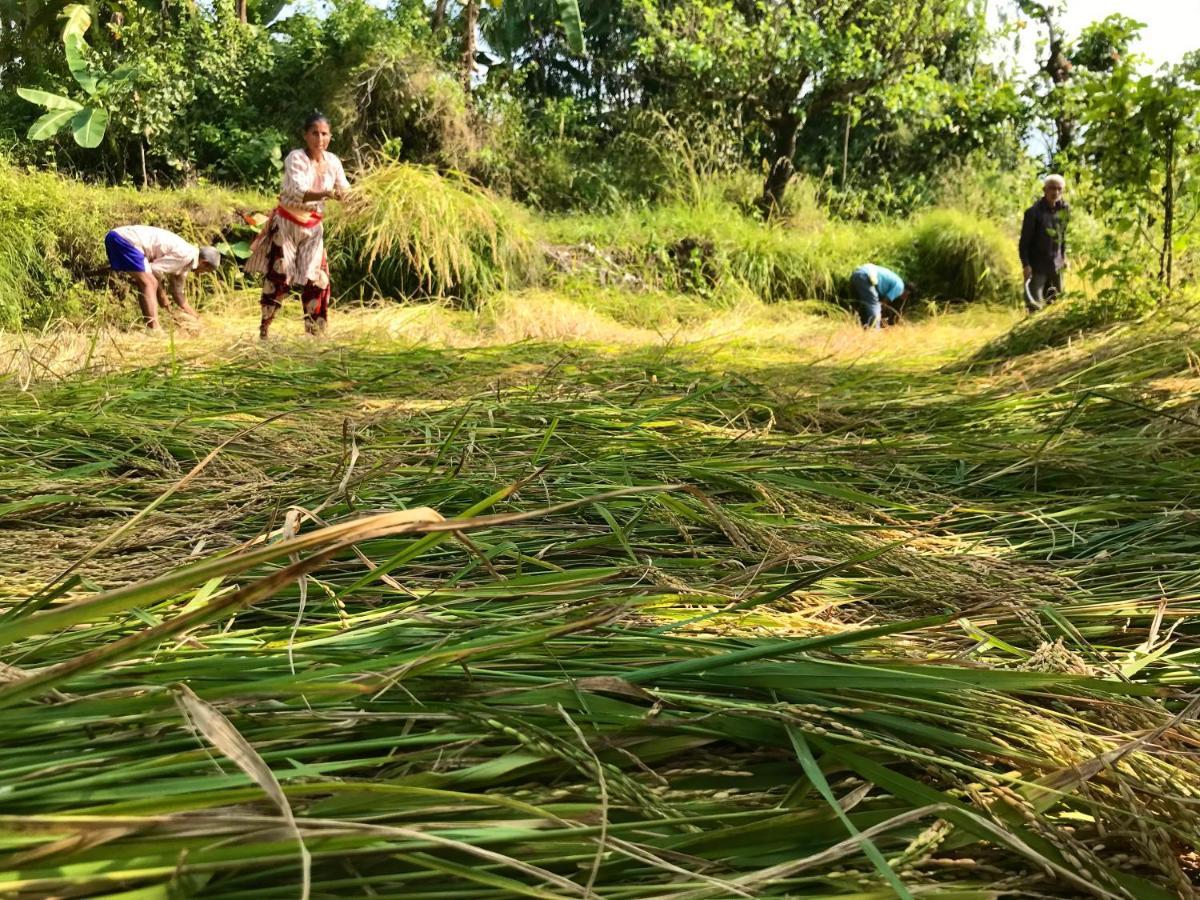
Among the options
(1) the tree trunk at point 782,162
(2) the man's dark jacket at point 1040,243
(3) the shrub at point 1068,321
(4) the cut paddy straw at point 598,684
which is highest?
(1) the tree trunk at point 782,162

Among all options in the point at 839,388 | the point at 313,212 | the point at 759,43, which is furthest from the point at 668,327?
the point at 759,43

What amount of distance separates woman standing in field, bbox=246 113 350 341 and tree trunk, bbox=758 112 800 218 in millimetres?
8501

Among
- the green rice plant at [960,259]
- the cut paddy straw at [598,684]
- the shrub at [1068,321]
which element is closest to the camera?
the cut paddy straw at [598,684]

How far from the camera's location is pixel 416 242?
671 cm

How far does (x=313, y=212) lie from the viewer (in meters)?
4.58

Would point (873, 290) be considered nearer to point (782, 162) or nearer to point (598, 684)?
point (782, 162)

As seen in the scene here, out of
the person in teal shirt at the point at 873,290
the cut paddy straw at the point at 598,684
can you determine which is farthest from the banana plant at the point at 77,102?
the cut paddy straw at the point at 598,684

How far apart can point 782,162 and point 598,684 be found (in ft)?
39.9

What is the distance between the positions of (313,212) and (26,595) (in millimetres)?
3862

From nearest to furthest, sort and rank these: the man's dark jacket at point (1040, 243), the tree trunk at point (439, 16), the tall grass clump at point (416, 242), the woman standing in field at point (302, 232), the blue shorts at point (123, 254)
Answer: the woman standing in field at point (302, 232) < the blue shorts at point (123, 254) < the man's dark jacket at point (1040, 243) < the tall grass clump at point (416, 242) < the tree trunk at point (439, 16)

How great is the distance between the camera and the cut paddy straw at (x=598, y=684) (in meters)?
0.59

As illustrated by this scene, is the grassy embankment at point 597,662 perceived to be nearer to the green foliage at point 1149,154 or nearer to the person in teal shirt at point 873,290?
the green foliage at point 1149,154

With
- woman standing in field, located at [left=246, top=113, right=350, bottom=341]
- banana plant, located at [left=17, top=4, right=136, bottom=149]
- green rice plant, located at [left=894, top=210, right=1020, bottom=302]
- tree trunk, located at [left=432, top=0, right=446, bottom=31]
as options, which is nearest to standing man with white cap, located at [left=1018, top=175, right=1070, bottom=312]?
green rice plant, located at [left=894, top=210, right=1020, bottom=302]

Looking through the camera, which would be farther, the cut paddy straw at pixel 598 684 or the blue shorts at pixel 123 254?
the blue shorts at pixel 123 254
